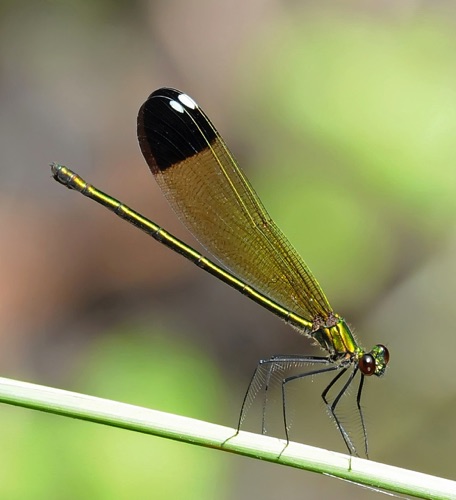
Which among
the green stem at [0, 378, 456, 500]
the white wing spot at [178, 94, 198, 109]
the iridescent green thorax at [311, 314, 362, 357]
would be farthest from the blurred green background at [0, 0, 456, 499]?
the green stem at [0, 378, 456, 500]

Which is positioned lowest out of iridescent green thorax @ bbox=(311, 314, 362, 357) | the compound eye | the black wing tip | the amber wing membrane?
the compound eye

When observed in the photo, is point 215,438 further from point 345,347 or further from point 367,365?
point 345,347

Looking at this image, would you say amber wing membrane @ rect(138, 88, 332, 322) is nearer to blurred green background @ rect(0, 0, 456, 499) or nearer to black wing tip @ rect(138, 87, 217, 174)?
black wing tip @ rect(138, 87, 217, 174)

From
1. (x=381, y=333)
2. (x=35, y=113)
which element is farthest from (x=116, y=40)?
(x=381, y=333)

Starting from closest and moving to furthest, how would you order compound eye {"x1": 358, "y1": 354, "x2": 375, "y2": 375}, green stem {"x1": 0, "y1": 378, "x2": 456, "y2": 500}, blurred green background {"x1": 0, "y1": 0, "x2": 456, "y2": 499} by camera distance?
green stem {"x1": 0, "y1": 378, "x2": 456, "y2": 500} < compound eye {"x1": 358, "y1": 354, "x2": 375, "y2": 375} < blurred green background {"x1": 0, "y1": 0, "x2": 456, "y2": 499}

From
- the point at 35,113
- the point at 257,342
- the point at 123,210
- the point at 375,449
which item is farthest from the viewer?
the point at 35,113

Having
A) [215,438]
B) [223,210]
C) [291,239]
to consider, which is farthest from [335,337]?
[215,438]

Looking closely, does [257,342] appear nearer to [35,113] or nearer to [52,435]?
[52,435]
